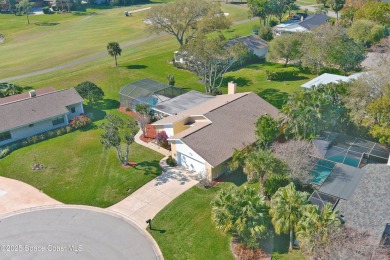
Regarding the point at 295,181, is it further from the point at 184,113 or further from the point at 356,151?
the point at 184,113

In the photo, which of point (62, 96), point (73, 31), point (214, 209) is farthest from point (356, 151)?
→ point (73, 31)

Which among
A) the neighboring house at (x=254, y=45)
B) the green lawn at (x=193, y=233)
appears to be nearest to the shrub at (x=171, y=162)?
the green lawn at (x=193, y=233)

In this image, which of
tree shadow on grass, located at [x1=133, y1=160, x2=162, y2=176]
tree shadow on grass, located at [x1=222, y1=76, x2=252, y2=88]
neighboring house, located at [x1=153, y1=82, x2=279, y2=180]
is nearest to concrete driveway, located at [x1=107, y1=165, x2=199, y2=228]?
tree shadow on grass, located at [x1=133, y1=160, x2=162, y2=176]

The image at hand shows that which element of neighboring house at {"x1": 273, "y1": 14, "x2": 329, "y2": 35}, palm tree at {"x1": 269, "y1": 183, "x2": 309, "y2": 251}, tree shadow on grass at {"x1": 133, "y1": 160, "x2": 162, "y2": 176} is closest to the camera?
palm tree at {"x1": 269, "y1": 183, "x2": 309, "y2": 251}

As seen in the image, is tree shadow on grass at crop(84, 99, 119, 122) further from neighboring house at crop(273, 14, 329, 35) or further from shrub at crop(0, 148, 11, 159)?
neighboring house at crop(273, 14, 329, 35)

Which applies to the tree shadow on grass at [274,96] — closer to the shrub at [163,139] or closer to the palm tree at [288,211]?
the shrub at [163,139]

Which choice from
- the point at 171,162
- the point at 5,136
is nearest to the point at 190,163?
the point at 171,162
